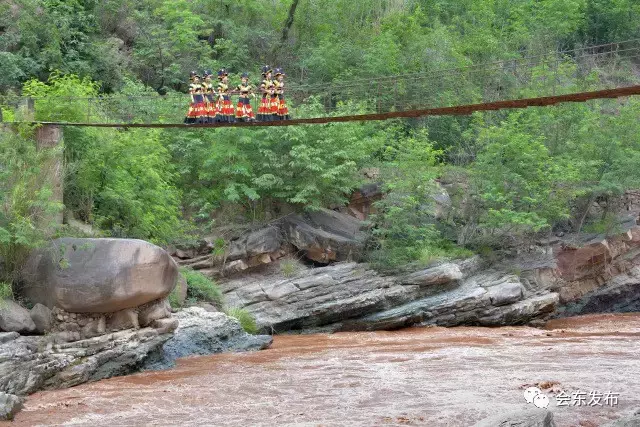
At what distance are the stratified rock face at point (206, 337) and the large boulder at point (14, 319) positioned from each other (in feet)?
8.28

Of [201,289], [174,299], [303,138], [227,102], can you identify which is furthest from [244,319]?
[303,138]

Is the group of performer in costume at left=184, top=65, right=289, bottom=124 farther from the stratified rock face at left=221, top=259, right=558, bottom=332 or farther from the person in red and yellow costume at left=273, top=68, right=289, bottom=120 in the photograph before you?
the stratified rock face at left=221, top=259, right=558, bottom=332

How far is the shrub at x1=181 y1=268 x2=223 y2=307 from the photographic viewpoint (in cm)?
1733

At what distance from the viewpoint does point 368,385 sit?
12.2 metres

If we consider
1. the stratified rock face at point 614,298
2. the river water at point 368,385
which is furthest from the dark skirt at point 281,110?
the stratified rock face at point 614,298

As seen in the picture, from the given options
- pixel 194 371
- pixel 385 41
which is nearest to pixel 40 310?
pixel 194 371

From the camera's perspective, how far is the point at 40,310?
13.3m

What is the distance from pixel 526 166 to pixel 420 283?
4.65m

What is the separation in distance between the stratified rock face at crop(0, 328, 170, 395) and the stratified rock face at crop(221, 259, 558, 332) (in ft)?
14.1

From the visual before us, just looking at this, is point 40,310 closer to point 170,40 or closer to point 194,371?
point 194,371

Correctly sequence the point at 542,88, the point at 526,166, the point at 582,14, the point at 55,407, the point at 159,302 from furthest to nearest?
the point at 582,14, the point at 542,88, the point at 526,166, the point at 159,302, the point at 55,407

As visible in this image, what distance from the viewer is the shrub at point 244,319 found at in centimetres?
1717

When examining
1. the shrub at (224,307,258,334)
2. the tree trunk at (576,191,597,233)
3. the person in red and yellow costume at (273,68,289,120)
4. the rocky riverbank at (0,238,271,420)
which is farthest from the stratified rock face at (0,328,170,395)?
the tree trunk at (576,191,597,233)

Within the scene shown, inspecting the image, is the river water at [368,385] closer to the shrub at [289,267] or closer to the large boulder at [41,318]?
the large boulder at [41,318]
